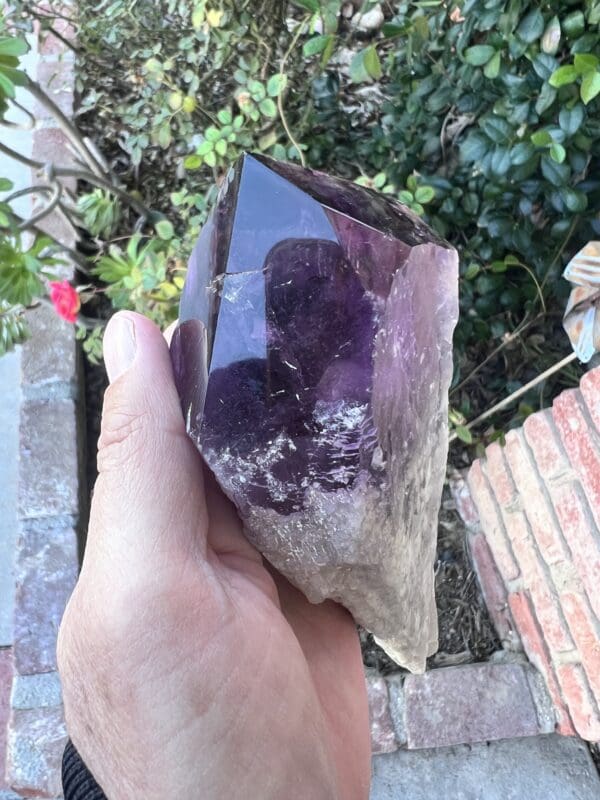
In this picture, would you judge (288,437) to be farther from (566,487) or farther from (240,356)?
(566,487)

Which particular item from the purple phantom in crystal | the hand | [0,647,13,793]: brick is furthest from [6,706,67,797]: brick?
the purple phantom in crystal

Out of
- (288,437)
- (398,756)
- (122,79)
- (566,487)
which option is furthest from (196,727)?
(122,79)

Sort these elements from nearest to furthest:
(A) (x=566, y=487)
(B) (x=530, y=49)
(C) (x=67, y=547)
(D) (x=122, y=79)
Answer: (B) (x=530, y=49), (A) (x=566, y=487), (C) (x=67, y=547), (D) (x=122, y=79)

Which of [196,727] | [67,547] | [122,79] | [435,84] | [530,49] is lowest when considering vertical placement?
[196,727]

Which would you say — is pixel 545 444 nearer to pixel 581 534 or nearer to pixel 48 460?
pixel 581 534

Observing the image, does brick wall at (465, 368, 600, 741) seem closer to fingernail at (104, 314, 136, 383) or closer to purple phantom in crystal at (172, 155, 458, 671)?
purple phantom in crystal at (172, 155, 458, 671)

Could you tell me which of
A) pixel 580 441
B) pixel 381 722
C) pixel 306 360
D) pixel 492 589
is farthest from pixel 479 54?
pixel 381 722
